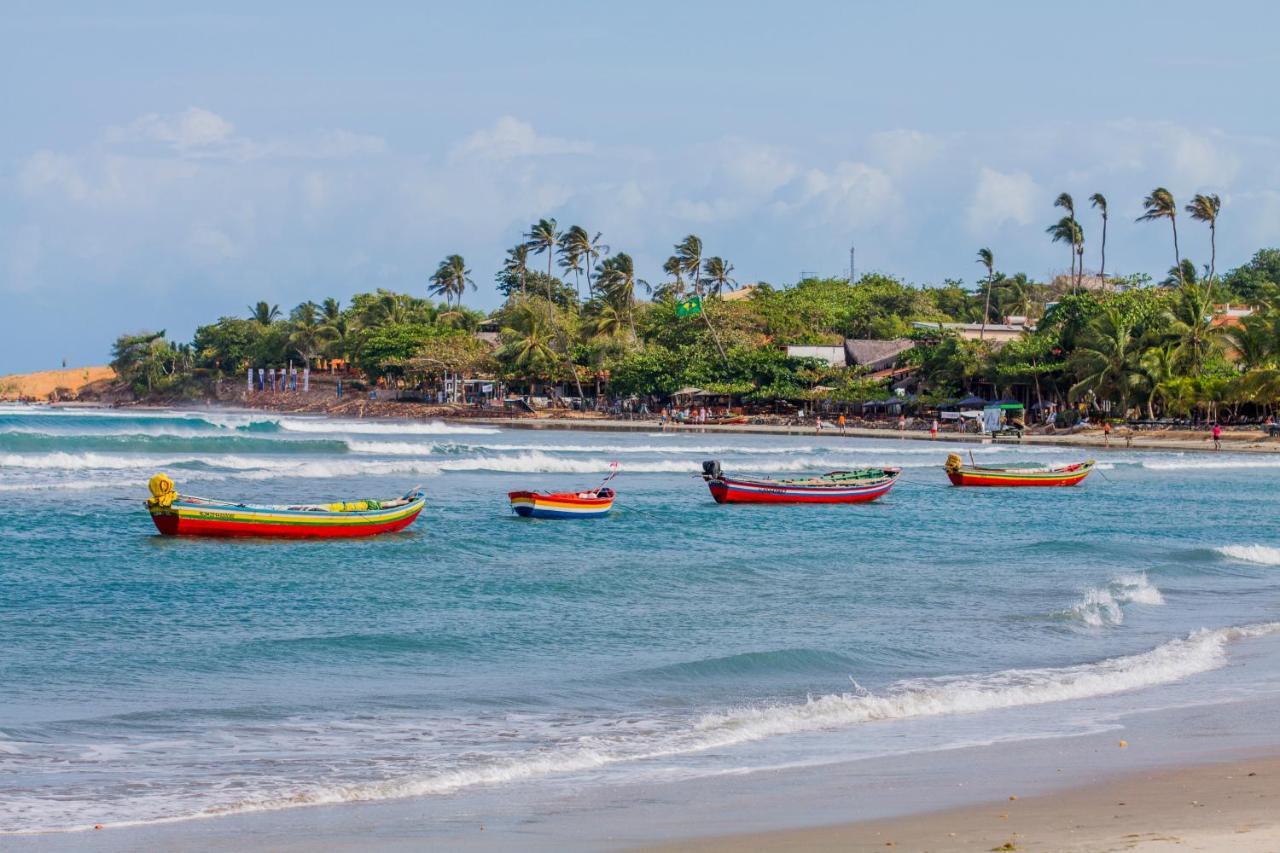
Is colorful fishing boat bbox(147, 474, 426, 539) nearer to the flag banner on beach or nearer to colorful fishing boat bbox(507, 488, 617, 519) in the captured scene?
colorful fishing boat bbox(507, 488, 617, 519)

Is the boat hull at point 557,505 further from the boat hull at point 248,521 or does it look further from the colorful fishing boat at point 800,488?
the boat hull at point 248,521

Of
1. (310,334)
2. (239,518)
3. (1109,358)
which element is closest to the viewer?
(239,518)

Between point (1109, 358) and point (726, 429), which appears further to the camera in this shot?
point (726, 429)

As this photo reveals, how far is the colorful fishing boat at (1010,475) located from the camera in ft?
141

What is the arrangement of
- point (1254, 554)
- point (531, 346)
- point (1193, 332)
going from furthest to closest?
point (531, 346) → point (1193, 332) → point (1254, 554)

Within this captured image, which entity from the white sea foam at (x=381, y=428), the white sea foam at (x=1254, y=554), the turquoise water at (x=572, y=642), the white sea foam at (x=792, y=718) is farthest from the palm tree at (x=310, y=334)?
the white sea foam at (x=792, y=718)

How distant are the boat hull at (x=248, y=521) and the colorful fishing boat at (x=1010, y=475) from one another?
72.1ft

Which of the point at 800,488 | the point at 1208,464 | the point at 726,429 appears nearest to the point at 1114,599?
the point at 800,488

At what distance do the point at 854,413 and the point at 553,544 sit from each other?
58.9 meters

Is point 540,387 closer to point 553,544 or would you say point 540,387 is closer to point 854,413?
point 854,413

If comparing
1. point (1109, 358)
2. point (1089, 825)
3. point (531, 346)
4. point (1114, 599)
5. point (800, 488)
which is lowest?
point (1114, 599)

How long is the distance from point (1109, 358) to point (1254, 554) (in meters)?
43.7

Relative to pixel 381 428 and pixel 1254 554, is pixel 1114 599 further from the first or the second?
pixel 381 428

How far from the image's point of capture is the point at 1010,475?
43.5 metres
